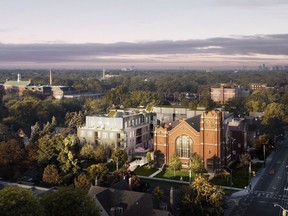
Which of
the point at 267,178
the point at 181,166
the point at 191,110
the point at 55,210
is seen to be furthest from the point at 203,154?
the point at 55,210

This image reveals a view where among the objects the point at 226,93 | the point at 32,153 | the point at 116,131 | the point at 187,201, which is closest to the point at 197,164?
the point at 187,201

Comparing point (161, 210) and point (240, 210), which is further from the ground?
point (161, 210)

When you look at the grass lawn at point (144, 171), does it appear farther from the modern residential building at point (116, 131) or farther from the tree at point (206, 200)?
the tree at point (206, 200)

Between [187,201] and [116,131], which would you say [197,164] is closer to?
[187,201]

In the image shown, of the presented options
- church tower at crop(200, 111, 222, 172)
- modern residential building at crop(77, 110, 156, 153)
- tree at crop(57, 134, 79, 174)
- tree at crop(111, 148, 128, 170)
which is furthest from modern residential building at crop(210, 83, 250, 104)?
tree at crop(57, 134, 79, 174)

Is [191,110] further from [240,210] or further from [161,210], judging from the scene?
[161,210]

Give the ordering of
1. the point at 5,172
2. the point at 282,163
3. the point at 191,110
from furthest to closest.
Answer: the point at 191,110 → the point at 282,163 → the point at 5,172

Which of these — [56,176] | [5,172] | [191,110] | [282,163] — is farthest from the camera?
[191,110]
